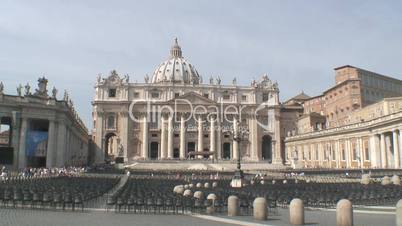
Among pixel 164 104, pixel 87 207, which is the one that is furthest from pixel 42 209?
pixel 164 104

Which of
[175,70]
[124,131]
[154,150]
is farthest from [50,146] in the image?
[175,70]

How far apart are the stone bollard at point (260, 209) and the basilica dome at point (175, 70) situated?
122 metres

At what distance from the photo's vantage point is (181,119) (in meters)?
103

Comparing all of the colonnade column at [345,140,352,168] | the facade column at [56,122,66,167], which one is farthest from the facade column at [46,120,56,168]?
the colonnade column at [345,140,352,168]

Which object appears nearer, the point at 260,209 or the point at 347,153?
the point at 260,209

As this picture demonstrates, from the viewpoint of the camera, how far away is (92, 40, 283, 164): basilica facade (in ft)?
333

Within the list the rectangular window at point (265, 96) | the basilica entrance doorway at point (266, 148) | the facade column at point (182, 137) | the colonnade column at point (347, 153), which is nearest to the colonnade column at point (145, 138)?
the facade column at point (182, 137)

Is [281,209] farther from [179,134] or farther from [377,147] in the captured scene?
[179,134]

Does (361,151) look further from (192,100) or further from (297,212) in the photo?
(297,212)

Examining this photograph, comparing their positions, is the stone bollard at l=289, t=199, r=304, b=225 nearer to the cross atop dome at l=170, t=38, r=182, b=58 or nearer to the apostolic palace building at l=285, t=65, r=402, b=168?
the apostolic palace building at l=285, t=65, r=402, b=168

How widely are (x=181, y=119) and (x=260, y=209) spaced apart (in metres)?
87.5

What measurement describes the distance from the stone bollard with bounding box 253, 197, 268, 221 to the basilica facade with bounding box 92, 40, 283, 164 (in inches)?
3240

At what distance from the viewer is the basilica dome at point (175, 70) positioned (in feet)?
464

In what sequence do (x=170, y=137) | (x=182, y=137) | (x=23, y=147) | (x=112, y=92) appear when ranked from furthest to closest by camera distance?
(x=112, y=92) → (x=182, y=137) → (x=170, y=137) → (x=23, y=147)
